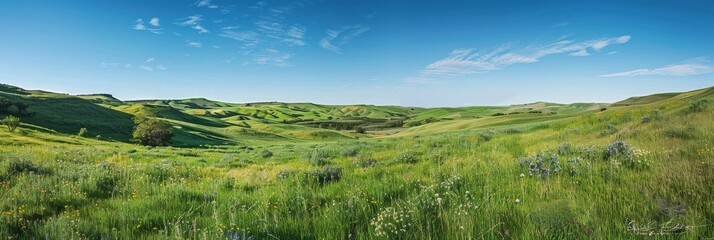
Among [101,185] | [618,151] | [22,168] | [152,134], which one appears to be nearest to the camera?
[618,151]

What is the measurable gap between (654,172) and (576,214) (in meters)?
3.02

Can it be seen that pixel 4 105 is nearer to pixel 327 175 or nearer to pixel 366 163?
pixel 366 163

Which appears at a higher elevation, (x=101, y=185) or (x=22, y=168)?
(x=22, y=168)

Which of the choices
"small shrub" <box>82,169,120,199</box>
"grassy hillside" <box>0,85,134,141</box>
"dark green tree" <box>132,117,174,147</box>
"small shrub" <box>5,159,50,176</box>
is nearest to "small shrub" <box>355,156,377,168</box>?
"small shrub" <box>82,169,120,199</box>

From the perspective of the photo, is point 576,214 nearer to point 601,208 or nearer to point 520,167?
point 601,208

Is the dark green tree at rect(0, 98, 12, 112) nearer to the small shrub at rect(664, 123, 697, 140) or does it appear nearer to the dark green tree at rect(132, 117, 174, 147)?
the dark green tree at rect(132, 117, 174, 147)

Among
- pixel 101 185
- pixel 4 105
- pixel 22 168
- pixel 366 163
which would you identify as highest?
pixel 4 105

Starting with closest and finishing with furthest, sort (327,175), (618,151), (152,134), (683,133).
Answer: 1. (618,151)
2. (327,175)
3. (683,133)
4. (152,134)

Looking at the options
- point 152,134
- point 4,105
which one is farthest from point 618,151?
point 4,105

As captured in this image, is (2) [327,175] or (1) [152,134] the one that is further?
(1) [152,134]

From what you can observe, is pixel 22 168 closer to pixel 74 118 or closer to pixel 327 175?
pixel 327 175

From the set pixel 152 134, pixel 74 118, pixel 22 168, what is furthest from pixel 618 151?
pixel 74 118

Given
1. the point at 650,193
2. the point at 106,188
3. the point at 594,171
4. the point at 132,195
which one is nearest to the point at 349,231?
the point at 650,193

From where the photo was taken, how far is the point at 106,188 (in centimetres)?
798
